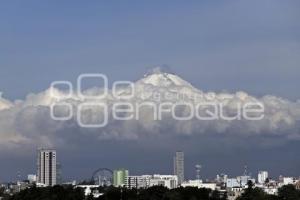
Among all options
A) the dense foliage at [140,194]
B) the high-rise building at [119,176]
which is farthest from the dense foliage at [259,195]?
the high-rise building at [119,176]

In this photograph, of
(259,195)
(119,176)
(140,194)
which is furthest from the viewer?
(119,176)

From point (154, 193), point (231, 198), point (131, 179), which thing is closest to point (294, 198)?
point (154, 193)

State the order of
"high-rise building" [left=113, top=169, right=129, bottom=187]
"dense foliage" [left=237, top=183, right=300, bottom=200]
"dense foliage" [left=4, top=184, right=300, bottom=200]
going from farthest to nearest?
"high-rise building" [left=113, top=169, right=129, bottom=187]
"dense foliage" [left=4, top=184, right=300, bottom=200]
"dense foliage" [left=237, top=183, right=300, bottom=200]

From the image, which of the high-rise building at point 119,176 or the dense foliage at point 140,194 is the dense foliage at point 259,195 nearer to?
the dense foliage at point 140,194

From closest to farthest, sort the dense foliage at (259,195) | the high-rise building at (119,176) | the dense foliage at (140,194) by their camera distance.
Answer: the dense foliage at (259,195), the dense foliage at (140,194), the high-rise building at (119,176)

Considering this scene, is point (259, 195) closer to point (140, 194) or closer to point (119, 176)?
point (140, 194)

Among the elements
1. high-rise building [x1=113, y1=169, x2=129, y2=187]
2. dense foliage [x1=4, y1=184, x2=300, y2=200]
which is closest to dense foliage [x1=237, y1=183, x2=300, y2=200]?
dense foliage [x1=4, y1=184, x2=300, y2=200]

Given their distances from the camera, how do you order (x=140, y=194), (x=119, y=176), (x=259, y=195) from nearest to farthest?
(x=259, y=195)
(x=140, y=194)
(x=119, y=176)

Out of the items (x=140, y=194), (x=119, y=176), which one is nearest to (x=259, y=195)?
(x=140, y=194)

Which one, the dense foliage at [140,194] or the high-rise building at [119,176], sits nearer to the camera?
the dense foliage at [140,194]

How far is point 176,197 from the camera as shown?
8006 cm

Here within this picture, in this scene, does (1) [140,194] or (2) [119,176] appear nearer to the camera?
(1) [140,194]

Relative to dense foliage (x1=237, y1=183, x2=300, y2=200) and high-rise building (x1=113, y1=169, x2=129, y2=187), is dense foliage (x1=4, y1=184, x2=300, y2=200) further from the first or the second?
high-rise building (x1=113, y1=169, x2=129, y2=187)

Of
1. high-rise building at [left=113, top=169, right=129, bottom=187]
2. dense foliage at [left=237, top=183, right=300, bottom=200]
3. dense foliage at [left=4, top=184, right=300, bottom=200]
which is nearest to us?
dense foliage at [left=237, top=183, right=300, bottom=200]
